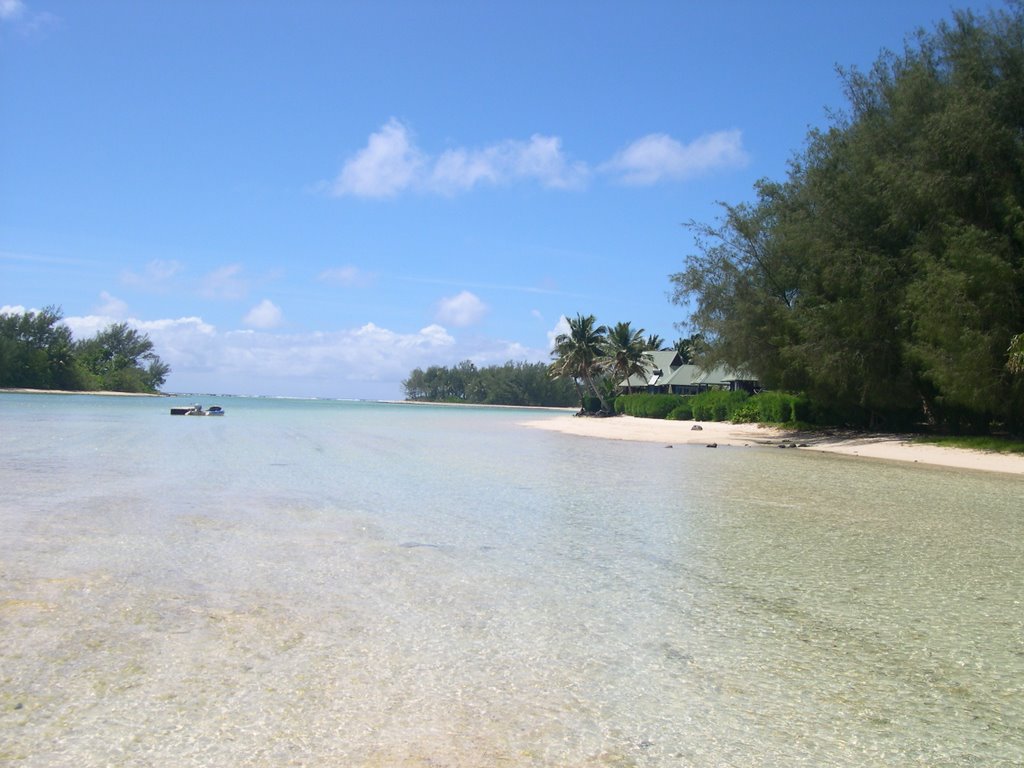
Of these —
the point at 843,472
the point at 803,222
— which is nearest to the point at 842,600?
the point at 843,472

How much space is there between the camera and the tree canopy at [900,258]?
71.1 feet

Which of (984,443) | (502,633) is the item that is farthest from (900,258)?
(502,633)

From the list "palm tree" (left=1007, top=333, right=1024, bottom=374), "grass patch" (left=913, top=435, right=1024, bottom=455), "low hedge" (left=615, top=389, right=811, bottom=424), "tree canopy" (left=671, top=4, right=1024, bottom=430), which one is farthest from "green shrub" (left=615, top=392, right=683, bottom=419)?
"palm tree" (left=1007, top=333, right=1024, bottom=374)

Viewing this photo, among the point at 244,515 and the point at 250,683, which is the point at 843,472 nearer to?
the point at 244,515

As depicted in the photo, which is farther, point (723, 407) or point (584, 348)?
point (584, 348)

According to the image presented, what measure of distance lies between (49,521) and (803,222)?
2567 cm

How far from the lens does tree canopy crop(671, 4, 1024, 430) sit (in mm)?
21672

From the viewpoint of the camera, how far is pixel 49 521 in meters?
9.49

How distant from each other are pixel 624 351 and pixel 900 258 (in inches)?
1655

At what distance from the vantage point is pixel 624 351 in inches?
2682

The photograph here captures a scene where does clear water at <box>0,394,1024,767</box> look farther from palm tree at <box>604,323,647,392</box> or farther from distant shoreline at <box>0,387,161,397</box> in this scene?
distant shoreline at <box>0,387,161,397</box>

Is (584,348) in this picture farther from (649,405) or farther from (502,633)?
(502,633)

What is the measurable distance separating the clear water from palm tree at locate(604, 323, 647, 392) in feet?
184

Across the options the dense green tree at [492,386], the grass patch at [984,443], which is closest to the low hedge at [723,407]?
the grass patch at [984,443]
